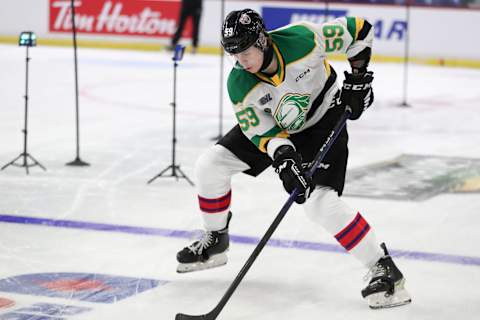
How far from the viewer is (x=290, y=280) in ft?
12.8

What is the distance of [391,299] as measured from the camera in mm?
→ 3551

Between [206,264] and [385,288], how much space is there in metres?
0.83

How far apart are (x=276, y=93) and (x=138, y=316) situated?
0.92 meters

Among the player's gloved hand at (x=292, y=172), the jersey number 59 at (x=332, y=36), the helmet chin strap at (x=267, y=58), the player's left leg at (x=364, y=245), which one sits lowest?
the player's left leg at (x=364, y=245)

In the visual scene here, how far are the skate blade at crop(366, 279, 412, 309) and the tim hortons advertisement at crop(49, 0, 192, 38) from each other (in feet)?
40.3

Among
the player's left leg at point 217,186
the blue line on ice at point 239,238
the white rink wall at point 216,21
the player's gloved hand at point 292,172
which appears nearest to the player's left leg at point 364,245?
the player's gloved hand at point 292,172

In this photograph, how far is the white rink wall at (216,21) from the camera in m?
13.8

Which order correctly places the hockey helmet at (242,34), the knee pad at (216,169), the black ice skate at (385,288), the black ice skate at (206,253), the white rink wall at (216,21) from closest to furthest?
the hockey helmet at (242,34)
the black ice skate at (385,288)
the knee pad at (216,169)
the black ice skate at (206,253)
the white rink wall at (216,21)

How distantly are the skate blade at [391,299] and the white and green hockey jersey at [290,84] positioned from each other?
662 millimetres

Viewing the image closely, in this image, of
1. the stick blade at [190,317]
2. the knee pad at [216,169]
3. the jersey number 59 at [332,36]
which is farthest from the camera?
the knee pad at [216,169]

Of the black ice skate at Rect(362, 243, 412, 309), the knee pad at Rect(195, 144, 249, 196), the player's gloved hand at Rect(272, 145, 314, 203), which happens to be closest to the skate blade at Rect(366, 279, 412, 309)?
the black ice skate at Rect(362, 243, 412, 309)

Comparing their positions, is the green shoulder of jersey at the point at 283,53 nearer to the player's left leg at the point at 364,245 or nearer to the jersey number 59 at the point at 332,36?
the jersey number 59 at the point at 332,36

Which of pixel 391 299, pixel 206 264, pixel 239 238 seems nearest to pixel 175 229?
pixel 239 238

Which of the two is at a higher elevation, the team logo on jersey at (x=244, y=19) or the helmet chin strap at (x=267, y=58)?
the team logo on jersey at (x=244, y=19)
